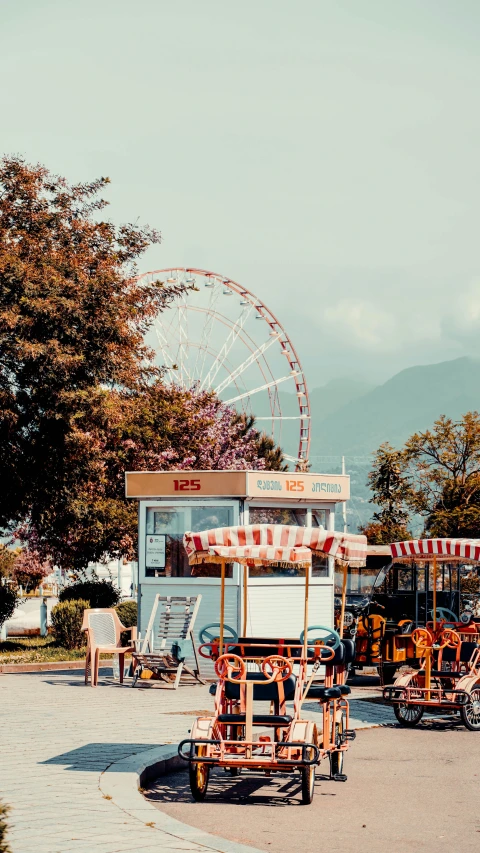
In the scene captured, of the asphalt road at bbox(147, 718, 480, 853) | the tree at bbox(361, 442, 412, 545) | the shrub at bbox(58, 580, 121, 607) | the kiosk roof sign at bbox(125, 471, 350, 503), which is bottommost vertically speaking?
the asphalt road at bbox(147, 718, 480, 853)

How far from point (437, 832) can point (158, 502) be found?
41.1ft

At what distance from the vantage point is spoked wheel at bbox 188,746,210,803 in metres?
9.60

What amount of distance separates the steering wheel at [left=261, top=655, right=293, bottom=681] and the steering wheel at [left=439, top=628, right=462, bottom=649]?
6055mm

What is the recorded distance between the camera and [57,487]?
82.5ft

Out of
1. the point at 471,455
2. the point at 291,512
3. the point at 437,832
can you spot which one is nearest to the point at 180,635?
the point at 291,512

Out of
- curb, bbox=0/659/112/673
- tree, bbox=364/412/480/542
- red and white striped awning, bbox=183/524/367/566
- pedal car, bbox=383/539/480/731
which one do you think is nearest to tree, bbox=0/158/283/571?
curb, bbox=0/659/112/673

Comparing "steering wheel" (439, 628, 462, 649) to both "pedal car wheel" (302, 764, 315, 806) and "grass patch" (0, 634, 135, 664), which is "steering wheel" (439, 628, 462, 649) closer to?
"pedal car wheel" (302, 764, 315, 806)

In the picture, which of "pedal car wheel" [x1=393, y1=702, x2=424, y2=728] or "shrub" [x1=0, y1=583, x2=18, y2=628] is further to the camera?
"shrub" [x1=0, y1=583, x2=18, y2=628]

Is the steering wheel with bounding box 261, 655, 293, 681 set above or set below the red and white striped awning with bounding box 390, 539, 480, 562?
below

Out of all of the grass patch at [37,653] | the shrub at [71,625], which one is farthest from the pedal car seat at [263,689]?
the shrub at [71,625]

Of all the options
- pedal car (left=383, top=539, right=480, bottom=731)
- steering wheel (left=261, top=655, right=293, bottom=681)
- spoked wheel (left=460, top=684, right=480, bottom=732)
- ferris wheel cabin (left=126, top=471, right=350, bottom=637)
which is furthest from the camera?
ferris wheel cabin (left=126, top=471, right=350, bottom=637)

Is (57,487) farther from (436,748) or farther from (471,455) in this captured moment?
(471,455)

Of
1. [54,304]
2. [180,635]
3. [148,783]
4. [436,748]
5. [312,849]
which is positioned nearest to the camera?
[312,849]

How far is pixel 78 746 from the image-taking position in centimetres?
1174
